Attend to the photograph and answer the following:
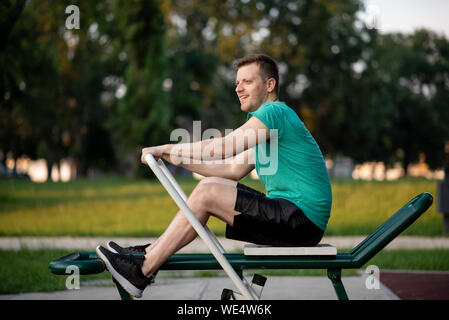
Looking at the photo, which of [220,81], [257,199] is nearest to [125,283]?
[257,199]

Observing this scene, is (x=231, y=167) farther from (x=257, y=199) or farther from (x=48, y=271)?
(x=48, y=271)

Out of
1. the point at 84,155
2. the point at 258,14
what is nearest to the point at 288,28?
the point at 258,14

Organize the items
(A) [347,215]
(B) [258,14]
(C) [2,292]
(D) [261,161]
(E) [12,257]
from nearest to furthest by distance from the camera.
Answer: (D) [261,161], (C) [2,292], (E) [12,257], (A) [347,215], (B) [258,14]

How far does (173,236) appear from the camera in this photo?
2.97 metres

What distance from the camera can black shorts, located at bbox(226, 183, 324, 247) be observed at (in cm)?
304

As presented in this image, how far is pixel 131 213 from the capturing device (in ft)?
38.4

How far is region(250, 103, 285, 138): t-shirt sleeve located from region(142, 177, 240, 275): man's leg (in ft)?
1.37

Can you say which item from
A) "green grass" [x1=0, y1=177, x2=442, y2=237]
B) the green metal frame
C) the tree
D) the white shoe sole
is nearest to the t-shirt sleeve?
the green metal frame

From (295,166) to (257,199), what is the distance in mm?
312

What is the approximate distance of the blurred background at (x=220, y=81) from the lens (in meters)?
22.4

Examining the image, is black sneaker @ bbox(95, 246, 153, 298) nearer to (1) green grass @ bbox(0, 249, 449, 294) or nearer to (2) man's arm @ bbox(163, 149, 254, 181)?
(2) man's arm @ bbox(163, 149, 254, 181)
